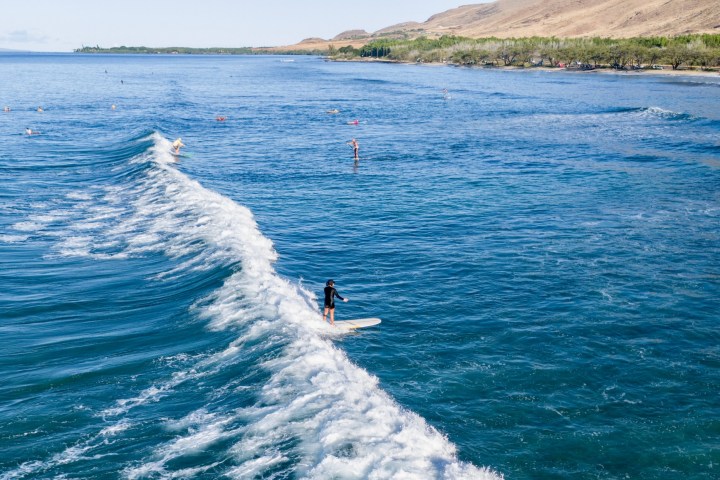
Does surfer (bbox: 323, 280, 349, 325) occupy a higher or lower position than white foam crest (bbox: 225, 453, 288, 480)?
higher

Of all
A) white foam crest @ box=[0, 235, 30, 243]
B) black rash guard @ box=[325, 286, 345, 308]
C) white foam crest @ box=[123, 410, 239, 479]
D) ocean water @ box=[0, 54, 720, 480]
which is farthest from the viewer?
white foam crest @ box=[0, 235, 30, 243]

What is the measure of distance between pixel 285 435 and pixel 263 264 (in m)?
14.3

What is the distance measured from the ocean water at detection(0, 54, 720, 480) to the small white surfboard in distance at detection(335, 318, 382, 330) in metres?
0.36

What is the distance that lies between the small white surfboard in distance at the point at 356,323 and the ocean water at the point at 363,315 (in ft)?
1.19

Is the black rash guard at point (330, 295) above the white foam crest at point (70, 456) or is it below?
above

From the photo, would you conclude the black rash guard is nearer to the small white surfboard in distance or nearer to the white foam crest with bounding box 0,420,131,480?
the small white surfboard in distance

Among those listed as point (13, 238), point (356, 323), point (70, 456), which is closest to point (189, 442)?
point (70, 456)

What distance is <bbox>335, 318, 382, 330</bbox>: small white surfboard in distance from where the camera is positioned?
24203 millimetres

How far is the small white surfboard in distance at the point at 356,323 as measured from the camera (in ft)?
79.4

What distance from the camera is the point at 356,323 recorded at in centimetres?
2442

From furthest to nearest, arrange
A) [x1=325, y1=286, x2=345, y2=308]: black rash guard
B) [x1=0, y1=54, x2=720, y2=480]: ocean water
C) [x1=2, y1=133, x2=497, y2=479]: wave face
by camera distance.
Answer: [x1=325, y1=286, x2=345, y2=308]: black rash guard < [x1=0, y1=54, x2=720, y2=480]: ocean water < [x1=2, y1=133, x2=497, y2=479]: wave face

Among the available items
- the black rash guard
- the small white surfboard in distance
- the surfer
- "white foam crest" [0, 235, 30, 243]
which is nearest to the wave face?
the small white surfboard in distance

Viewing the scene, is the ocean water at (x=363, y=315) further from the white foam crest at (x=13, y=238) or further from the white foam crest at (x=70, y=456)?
the white foam crest at (x=13, y=238)

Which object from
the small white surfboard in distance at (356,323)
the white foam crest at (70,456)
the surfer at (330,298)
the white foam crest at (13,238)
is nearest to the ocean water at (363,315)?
the white foam crest at (70,456)
